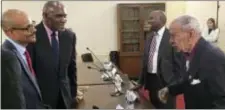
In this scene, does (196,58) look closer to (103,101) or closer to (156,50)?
(103,101)

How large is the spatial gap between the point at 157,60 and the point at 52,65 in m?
1.31

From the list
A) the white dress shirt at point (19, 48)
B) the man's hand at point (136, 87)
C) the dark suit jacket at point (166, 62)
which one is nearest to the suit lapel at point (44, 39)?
the white dress shirt at point (19, 48)

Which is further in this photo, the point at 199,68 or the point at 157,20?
the point at 157,20

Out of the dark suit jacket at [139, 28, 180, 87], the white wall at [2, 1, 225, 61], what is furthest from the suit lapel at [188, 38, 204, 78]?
the white wall at [2, 1, 225, 61]

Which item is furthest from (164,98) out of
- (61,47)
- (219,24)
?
(219,24)

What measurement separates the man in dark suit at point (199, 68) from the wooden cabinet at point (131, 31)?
474 cm

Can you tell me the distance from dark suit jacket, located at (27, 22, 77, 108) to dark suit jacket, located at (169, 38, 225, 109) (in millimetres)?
855

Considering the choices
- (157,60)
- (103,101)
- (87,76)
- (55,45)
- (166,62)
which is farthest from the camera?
(87,76)

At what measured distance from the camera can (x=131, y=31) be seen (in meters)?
6.66

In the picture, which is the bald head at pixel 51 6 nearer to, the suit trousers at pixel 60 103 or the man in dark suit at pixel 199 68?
the suit trousers at pixel 60 103

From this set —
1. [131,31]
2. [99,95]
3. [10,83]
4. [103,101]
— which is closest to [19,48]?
[10,83]

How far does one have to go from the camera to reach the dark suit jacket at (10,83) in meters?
1.34

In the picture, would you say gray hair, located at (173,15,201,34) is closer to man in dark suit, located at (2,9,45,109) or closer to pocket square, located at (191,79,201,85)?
pocket square, located at (191,79,201,85)

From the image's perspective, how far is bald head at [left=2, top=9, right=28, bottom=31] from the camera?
1581mm
